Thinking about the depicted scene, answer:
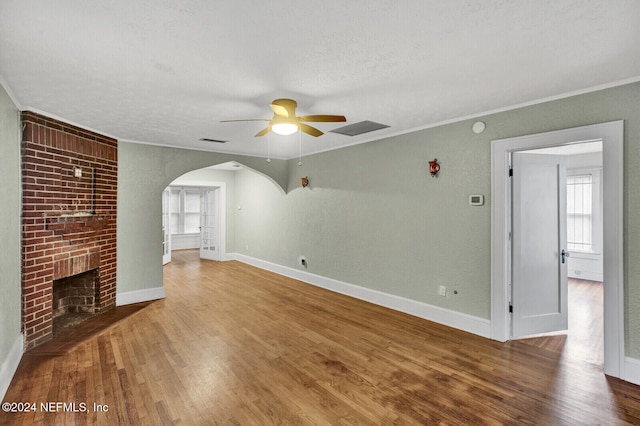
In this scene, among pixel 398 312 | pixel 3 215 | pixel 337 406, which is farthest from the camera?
pixel 398 312

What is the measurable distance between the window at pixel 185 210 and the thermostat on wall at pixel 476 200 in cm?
903

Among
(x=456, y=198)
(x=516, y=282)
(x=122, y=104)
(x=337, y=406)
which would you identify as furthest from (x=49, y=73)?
(x=516, y=282)

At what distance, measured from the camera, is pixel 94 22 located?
5.64 ft

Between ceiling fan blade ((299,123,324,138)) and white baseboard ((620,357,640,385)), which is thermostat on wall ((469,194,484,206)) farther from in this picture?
ceiling fan blade ((299,123,324,138))

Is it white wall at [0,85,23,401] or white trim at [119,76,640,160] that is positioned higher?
white trim at [119,76,640,160]

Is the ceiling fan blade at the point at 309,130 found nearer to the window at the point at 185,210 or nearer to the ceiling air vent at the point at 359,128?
the ceiling air vent at the point at 359,128

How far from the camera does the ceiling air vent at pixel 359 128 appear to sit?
3.88 m

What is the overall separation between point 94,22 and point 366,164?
12.0ft

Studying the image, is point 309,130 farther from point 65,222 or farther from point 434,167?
point 65,222

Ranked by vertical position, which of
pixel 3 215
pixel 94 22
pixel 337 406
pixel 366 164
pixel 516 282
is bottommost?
pixel 337 406

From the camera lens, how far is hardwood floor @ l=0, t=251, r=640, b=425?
2.15 metres

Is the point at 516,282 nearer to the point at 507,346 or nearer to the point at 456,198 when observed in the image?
the point at 507,346

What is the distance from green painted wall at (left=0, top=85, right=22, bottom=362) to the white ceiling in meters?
0.31

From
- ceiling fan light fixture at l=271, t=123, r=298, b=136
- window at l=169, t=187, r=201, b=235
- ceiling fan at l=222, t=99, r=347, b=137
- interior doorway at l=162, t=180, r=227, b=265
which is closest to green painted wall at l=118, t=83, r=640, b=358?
ceiling fan at l=222, t=99, r=347, b=137
